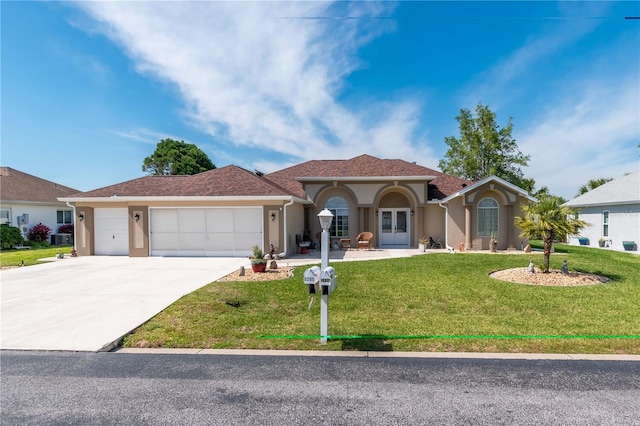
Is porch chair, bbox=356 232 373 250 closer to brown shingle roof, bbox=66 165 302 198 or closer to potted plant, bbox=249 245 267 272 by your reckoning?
brown shingle roof, bbox=66 165 302 198

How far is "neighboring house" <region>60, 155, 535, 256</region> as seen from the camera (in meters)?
15.1

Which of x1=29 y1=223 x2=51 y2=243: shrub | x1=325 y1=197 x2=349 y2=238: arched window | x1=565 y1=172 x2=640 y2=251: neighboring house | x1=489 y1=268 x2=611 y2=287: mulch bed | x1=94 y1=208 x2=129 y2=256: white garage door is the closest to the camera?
x1=489 y1=268 x2=611 y2=287: mulch bed

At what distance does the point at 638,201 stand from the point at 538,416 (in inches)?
829

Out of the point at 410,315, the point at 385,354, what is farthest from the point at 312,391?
the point at 410,315

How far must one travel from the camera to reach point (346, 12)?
9.71 meters

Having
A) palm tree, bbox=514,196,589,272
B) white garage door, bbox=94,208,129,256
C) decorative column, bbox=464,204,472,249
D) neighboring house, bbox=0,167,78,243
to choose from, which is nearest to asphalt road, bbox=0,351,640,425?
palm tree, bbox=514,196,589,272

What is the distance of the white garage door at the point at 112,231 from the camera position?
1595 centimetres

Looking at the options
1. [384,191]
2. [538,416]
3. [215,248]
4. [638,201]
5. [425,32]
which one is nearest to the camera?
[538,416]

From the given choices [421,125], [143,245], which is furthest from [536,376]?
[421,125]

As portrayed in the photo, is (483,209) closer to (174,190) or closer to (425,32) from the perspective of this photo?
(425,32)

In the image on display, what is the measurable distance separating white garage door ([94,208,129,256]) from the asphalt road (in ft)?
41.8

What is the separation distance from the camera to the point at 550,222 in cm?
984

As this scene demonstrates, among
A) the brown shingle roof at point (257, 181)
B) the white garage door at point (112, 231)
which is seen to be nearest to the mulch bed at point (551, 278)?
the brown shingle roof at point (257, 181)

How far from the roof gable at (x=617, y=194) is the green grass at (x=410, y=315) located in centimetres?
1134
